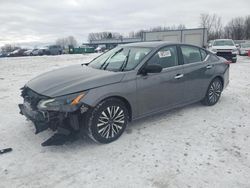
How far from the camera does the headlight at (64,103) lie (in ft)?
10.2

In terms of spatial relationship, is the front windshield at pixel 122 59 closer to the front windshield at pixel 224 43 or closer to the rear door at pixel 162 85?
the rear door at pixel 162 85

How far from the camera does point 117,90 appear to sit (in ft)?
11.4

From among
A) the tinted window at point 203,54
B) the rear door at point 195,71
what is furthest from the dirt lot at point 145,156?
the tinted window at point 203,54

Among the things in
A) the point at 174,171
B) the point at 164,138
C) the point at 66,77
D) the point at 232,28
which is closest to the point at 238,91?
the point at 164,138

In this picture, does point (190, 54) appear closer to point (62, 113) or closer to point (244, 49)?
point (62, 113)

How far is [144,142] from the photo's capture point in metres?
3.55

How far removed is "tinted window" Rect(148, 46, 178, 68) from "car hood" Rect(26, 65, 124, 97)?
0.83 m

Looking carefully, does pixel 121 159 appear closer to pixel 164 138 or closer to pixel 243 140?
pixel 164 138

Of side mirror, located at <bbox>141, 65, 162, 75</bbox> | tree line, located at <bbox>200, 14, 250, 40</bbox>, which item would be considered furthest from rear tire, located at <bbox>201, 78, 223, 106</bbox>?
tree line, located at <bbox>200, 14, 250, 40</bbox>

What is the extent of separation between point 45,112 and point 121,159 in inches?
50.2

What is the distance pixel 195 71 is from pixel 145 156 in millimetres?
2373

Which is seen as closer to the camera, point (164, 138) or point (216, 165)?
point (216, 165)

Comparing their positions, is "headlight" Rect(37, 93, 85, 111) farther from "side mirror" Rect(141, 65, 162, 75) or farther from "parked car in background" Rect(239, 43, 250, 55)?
"parked car in background" Rect(239, 43, 250, 55)

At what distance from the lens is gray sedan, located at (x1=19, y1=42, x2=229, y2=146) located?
316 cm
